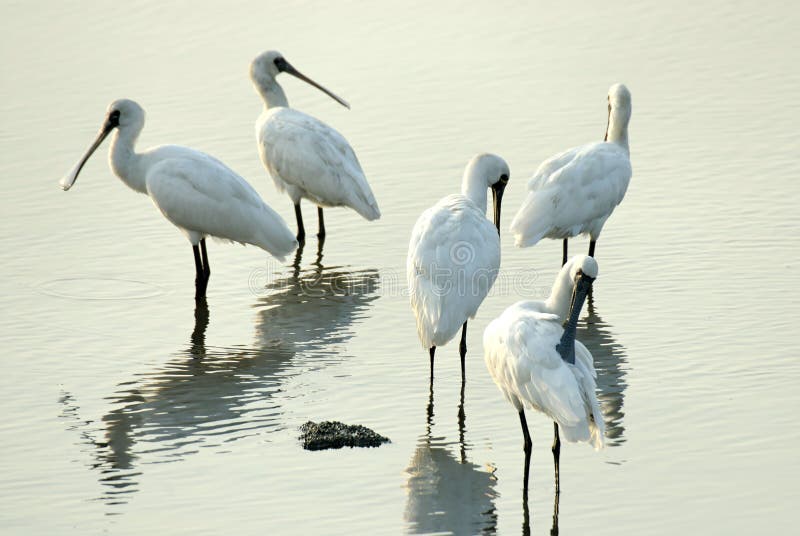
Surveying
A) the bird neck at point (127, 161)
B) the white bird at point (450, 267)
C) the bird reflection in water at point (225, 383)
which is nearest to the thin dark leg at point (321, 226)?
the bird reflection in water at point (225, 383)

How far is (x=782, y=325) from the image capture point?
1057 cm

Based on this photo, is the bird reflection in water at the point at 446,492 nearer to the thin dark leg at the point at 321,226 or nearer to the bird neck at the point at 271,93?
the thin dark leg at the point at 321,226

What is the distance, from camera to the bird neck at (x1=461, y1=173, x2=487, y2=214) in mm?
11039

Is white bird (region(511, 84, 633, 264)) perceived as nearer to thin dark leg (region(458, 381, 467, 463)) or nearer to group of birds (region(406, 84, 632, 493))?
group of birds (region(406, 84, 632, 493))

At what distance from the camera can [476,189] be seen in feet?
36.3

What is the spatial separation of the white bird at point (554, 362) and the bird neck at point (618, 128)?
16.2 ft

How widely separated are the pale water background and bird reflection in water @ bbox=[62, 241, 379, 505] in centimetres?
3

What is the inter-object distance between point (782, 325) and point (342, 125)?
7.29 metres

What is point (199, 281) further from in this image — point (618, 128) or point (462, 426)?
point (618, 128)

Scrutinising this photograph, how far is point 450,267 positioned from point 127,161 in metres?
4.20

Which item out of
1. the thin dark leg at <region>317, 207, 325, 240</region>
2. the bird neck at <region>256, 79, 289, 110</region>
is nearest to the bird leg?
the thin dark leg at <region>317, 207, 325, 240</region>

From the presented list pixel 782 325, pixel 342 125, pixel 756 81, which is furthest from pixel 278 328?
pixel 756 81

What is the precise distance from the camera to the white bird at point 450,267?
9586 mm

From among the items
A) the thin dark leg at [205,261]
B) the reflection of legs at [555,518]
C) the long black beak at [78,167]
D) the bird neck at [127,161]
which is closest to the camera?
the reflection of legs at [555,518]
